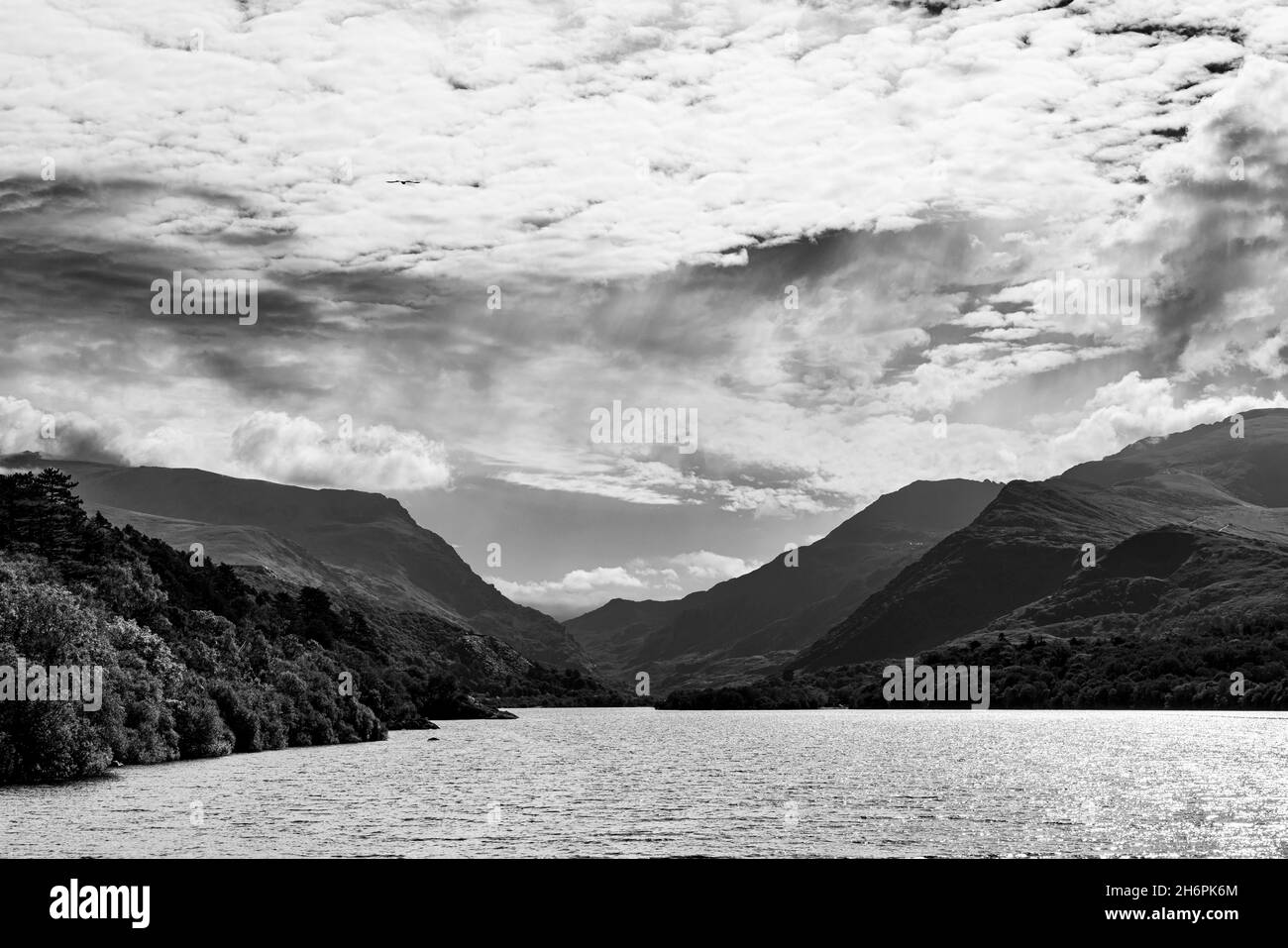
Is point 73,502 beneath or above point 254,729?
above

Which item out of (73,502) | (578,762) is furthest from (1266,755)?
(73,502)

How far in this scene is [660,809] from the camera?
10606cm

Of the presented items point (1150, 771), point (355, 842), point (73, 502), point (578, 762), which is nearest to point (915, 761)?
point (1150, 771)

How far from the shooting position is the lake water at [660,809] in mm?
78625

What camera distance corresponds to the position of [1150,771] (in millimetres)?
146500

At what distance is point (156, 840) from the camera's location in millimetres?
78375

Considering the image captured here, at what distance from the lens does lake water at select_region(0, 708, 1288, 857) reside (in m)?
78.6

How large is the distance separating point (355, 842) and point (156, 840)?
12.7 m
